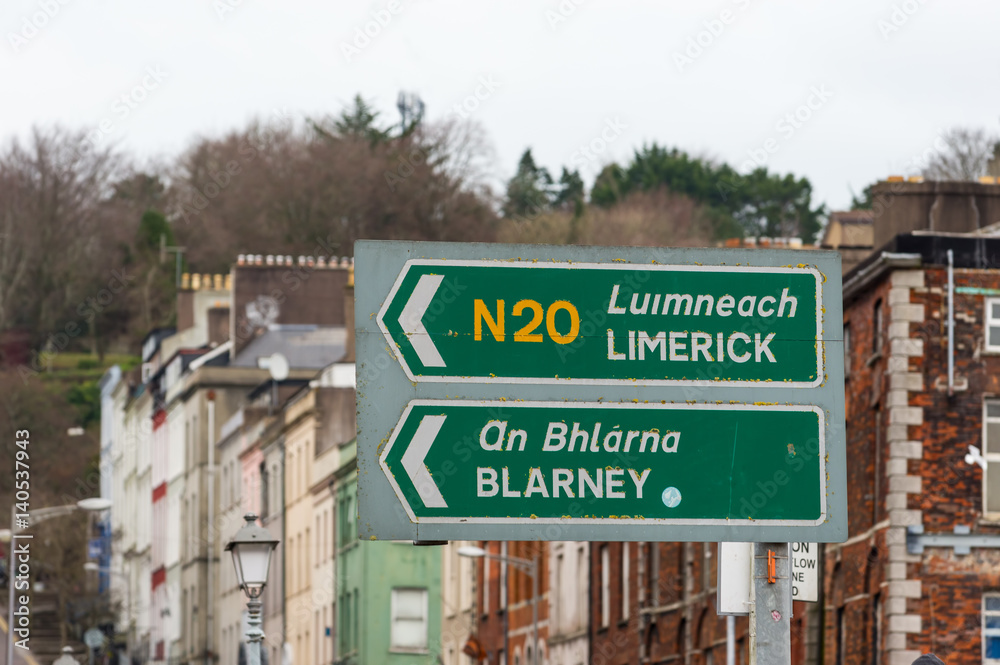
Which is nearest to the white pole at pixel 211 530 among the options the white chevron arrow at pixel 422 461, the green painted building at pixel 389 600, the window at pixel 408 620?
the green painted building at pixel 389 600

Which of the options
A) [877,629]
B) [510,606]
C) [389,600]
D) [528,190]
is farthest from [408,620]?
[528,190]

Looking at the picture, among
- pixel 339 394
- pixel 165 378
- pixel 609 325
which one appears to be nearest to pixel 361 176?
pixel 165 378

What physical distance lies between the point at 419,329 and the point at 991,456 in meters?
25.5

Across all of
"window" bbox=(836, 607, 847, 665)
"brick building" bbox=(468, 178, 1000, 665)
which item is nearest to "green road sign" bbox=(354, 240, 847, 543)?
"brick building" bbox=(468, 178, 1000, 665)

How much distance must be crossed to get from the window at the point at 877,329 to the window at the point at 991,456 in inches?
82.5

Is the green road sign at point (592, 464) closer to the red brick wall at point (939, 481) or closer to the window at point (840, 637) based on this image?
the red brick wall at point (939, 481)

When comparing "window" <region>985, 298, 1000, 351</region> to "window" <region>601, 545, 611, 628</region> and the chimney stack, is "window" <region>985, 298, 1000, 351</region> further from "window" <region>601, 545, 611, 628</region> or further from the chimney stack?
"window" <region>601, 545, 611, 628</region>

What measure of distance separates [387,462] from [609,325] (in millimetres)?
1439

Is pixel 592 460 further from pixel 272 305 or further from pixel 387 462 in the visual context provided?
pixel 272 305

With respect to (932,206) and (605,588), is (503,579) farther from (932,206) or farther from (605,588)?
(932,206)

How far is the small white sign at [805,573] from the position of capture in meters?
17.6

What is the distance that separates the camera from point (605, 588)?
50.4 m

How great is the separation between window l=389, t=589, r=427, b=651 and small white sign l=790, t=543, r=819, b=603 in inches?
1693

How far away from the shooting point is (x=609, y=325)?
1153cm
